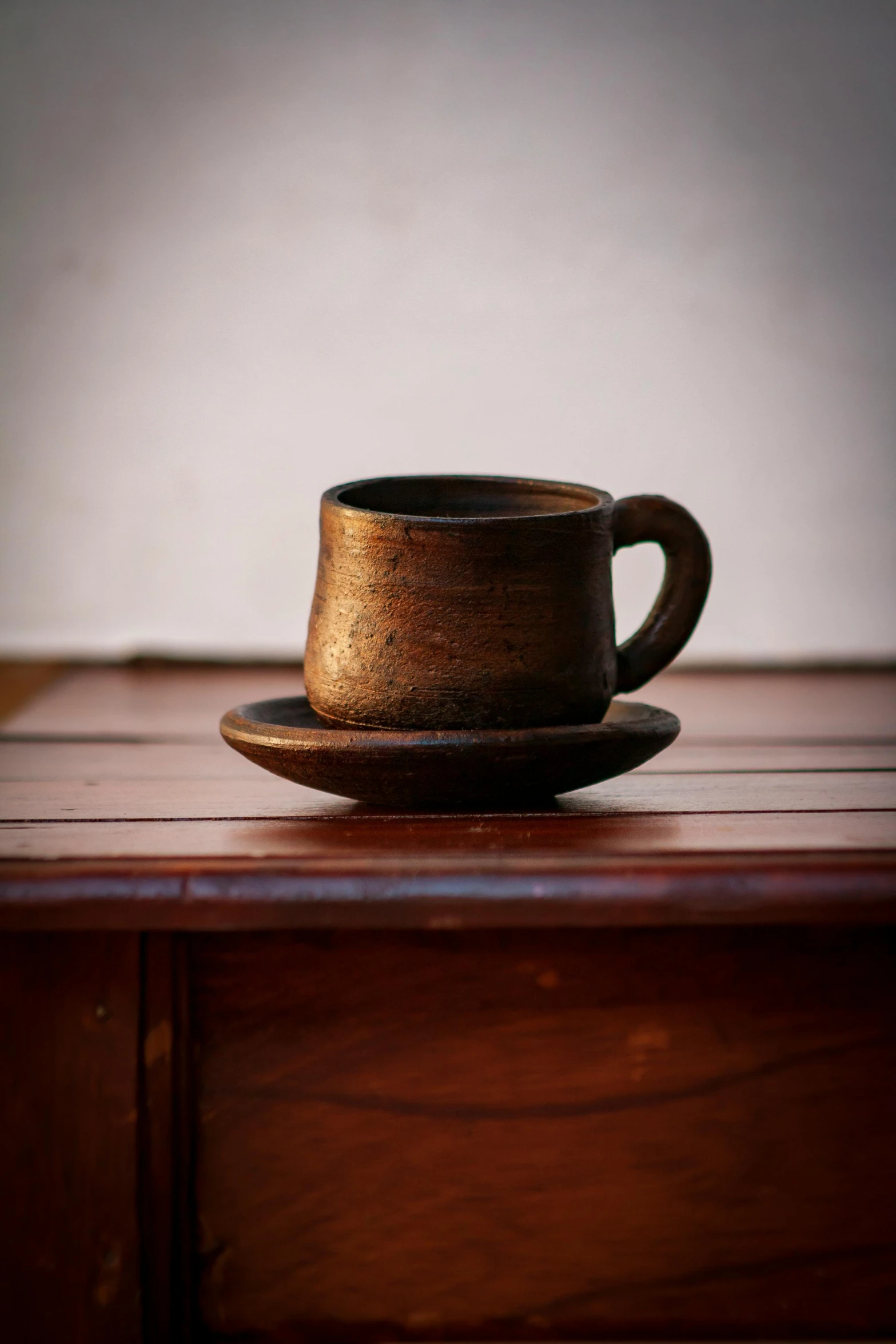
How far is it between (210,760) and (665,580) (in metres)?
0.29

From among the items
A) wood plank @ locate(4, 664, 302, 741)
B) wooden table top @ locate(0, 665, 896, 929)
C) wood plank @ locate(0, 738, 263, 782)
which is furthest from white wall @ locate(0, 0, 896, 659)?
wooden table top @ locate(0, 665, 896, 929)

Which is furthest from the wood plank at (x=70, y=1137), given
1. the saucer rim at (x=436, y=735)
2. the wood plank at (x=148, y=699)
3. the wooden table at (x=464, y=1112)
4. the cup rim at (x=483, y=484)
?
the wood plank at (x=148, y=699)

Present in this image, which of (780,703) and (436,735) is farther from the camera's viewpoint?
(780,703)

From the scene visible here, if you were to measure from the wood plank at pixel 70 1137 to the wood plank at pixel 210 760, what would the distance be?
0.61 feet

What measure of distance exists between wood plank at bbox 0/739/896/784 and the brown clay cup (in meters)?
0.14

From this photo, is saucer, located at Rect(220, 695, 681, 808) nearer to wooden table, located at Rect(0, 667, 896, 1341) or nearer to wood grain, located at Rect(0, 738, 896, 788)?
wooden table, located at Rect(0, 667, 896, 1341)

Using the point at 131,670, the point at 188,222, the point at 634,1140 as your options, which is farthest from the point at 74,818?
the point at 188,222

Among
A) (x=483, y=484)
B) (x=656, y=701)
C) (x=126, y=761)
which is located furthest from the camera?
(x=656, y=701)

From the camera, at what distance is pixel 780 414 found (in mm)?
1263

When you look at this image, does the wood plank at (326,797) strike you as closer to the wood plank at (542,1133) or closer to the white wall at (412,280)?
the wood plank at (542,1133)

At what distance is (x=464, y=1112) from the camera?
0.42 m

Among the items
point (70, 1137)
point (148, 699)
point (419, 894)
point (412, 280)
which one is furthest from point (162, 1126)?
point (412, 280)

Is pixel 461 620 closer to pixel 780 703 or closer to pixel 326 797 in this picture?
pixel 326 797

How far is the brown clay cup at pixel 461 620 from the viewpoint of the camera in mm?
455
